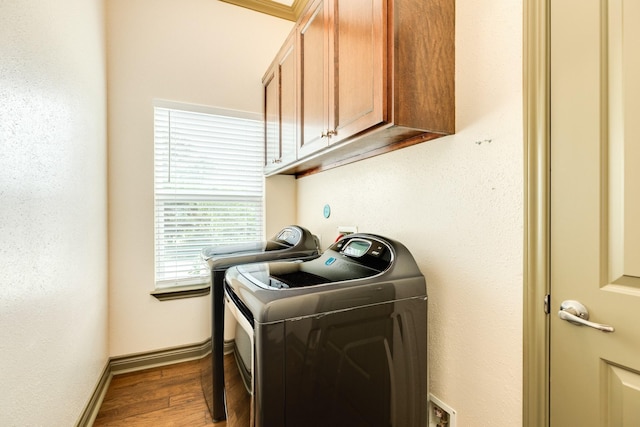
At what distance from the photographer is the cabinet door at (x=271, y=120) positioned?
84.7 inches

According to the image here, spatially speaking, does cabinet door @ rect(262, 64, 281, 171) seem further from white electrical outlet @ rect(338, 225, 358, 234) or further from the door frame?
the door frame

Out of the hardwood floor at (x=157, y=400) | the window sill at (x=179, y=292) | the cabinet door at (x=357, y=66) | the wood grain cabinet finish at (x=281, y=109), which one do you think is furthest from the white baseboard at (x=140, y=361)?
the cabinet door at (x=357, y=66)

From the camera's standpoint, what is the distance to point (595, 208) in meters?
0.75

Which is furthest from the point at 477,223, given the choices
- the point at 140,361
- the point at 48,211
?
the point at 140,361

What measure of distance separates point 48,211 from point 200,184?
3.84 feet

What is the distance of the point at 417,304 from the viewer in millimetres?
1099

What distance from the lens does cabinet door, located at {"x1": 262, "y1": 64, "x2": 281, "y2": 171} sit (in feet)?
7.06

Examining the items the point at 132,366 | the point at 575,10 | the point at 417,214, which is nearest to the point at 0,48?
the point at 417,214

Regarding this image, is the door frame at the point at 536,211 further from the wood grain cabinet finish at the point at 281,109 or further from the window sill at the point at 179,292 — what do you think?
the window sill at the point at 179,292

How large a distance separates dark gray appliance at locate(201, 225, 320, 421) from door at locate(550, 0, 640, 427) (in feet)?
4.09

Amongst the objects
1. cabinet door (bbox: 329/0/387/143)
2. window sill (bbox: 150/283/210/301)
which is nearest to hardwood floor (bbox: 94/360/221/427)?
window sill (bbox: 150/283/210/301)

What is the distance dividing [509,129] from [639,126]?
30 centimetres

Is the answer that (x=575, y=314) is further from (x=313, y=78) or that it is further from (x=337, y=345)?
(x=313, y=78)

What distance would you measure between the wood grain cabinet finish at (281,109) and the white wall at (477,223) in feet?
2.85
